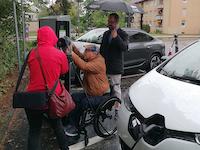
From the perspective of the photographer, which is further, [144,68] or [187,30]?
[187,30]

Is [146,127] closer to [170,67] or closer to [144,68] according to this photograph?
[170,67]

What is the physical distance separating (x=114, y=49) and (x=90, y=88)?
99 cm

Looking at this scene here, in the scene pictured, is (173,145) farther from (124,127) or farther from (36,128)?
(36,128)

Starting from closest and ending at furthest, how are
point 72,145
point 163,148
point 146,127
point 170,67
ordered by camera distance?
point 163,148 → point 146,127 → point 170,67 → point 72,145

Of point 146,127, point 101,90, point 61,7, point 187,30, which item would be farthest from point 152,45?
point 187,30

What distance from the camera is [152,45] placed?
11625 millimetres

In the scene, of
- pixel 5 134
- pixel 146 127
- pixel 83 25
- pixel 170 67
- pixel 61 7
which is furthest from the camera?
pixel 83 25

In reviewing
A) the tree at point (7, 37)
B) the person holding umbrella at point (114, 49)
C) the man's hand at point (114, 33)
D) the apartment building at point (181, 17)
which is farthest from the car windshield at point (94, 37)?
the apartment building at point (181, 17)

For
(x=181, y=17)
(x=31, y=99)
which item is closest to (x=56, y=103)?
(x=31, y=99)

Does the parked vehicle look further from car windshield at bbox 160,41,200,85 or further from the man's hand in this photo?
car windshield at bbox 160,41,200,85

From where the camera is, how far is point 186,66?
423 centimetres

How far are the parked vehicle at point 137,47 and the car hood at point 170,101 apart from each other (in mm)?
6098

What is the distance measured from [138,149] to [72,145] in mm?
1922

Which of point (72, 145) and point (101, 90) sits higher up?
point (101, 90)
